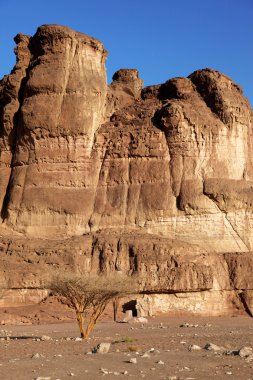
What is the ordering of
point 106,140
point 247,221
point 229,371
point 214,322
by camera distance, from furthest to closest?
point 106,140
point 247,221
point 214,322
point 229,371

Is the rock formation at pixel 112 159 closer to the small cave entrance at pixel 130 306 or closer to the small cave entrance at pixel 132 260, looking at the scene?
the small cave entrance at pixel 132 260

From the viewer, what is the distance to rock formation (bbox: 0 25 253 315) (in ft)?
166

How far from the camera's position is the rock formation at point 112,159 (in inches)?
1993

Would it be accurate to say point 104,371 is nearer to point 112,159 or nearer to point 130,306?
point 130,306

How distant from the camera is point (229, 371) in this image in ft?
48.5

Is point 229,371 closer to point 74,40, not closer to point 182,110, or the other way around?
point 182,110

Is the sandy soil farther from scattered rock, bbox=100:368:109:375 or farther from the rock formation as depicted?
the rock formation

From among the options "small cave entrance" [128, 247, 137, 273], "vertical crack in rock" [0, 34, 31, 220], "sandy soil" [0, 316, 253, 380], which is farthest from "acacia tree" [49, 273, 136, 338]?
"vertical crack in rock" [0, 34, 31, 220]

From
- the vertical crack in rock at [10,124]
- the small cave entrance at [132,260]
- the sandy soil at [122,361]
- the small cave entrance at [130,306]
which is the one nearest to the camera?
the sandy soil at [122,361]

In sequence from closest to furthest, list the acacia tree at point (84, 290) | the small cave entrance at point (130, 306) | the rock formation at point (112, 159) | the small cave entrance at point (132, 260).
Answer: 1. the acacia tree at point (84, 290)
2. the small cave entrance at point (130, 306)
3. the small cave entrance at point (132, 260)
4. the rock formation at point (112, 159)

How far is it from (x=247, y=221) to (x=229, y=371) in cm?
3700

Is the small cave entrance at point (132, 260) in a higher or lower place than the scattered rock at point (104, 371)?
higher

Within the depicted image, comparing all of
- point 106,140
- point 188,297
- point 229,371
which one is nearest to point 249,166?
point 106,140

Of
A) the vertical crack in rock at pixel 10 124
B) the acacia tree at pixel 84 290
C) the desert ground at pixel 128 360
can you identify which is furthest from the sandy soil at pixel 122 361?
the vertical crack in rock at pixel 10 124
